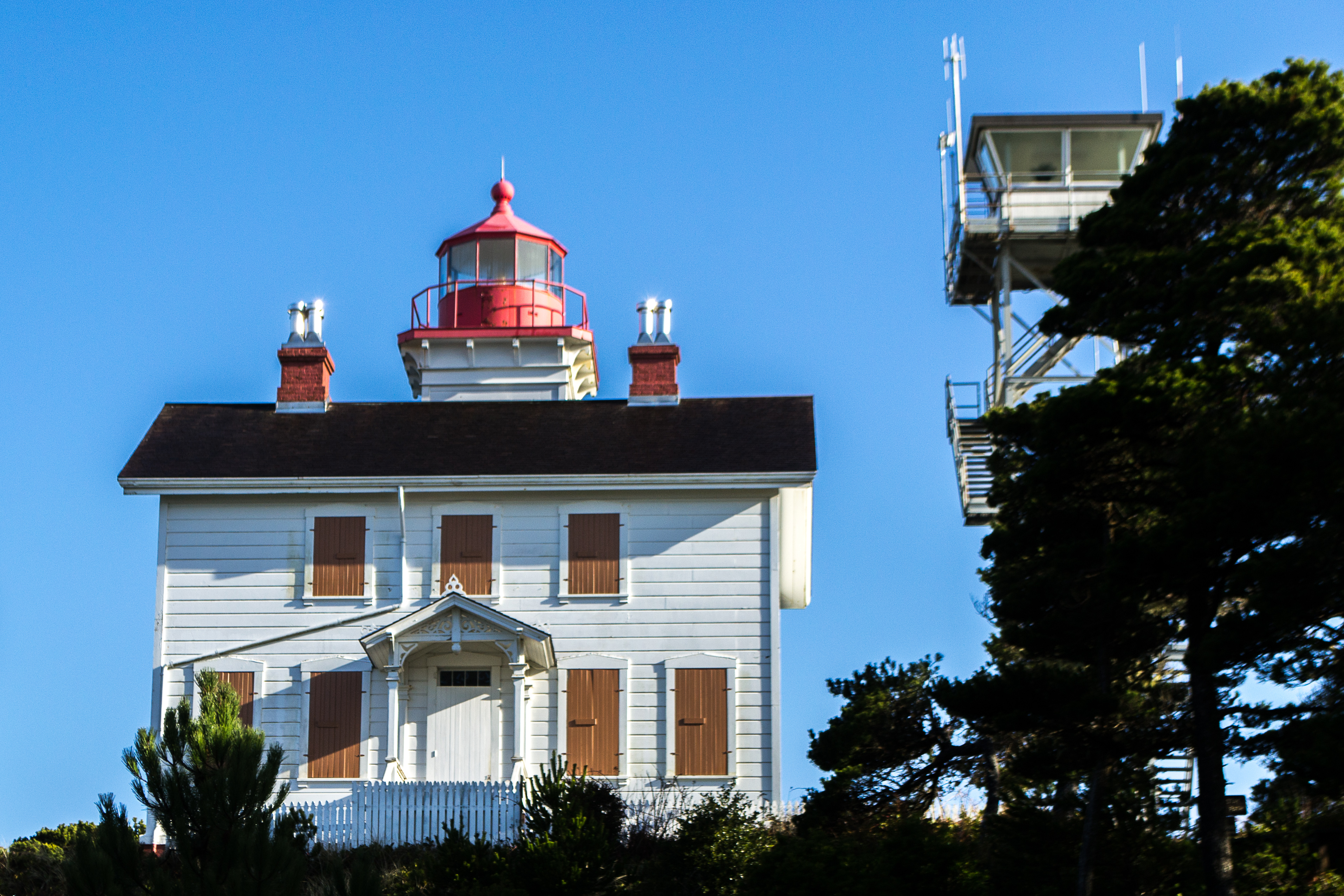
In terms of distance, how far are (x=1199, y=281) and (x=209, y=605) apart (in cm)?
1479

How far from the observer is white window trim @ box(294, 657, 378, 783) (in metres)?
21.5

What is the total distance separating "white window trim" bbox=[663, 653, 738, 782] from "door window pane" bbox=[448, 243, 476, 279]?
36.8 feet

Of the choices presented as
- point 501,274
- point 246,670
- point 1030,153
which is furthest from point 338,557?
point 1030,153

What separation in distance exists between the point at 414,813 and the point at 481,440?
21.6 ft

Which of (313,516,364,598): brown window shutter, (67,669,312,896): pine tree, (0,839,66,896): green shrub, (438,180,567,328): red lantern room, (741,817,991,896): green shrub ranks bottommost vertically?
(0,839,66,896): green shrub

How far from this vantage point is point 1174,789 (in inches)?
626

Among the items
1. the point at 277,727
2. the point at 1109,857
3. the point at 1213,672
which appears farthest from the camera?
the point at 277,727

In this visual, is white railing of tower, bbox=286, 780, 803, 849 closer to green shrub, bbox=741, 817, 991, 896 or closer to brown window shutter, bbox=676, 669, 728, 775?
brown window shutter, bbox=676, 669, 728, 775

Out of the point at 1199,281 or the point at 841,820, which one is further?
the point at 841,820

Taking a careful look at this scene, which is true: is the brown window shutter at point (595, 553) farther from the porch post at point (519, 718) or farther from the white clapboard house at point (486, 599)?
the porch post at point (519, 718)

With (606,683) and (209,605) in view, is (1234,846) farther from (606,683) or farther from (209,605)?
(209,605)

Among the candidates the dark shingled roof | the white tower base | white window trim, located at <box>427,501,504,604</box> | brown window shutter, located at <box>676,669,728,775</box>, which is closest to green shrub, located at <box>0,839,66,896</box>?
the dark shingled roof

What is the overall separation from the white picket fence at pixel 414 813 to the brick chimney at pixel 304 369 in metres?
7.84

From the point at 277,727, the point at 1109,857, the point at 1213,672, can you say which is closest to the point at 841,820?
the point at 1109,857
